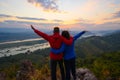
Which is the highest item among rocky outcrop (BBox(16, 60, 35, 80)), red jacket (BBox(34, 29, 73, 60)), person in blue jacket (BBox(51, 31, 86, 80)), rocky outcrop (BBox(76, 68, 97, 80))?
red jacket (BBox(34, 29, 73, 60))

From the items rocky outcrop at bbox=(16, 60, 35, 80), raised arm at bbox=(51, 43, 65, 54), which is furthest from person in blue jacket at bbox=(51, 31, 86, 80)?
rocky outcrop at bbox=(16, 60, 35, 80)

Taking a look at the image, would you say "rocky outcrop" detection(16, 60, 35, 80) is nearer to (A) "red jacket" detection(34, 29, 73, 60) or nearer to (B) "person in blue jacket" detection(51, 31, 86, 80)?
(B) "person in blue jacket" detection(51, 31, 86, 80)

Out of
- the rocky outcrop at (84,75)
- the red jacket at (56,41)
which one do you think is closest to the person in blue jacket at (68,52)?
the red jacket at (56,41)

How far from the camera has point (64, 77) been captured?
7.95m

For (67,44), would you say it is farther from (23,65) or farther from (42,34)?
(23,65)

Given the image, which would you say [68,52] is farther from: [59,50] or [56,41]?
[56,41]

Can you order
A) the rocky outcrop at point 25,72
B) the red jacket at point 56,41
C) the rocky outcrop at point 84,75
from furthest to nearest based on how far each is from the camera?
the rocky outcrop at point 25,72, the rocky outcrop at point 84,75, the red jacket at point 56,41

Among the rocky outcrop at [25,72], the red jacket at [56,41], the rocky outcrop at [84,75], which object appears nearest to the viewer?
the red jacket at [56,41]

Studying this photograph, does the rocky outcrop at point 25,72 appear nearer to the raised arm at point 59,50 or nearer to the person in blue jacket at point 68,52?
the person in blue jacket at point 68,52

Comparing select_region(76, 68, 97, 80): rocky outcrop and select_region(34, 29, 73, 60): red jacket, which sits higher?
select_region(34, 29, 73, 60): red jacket

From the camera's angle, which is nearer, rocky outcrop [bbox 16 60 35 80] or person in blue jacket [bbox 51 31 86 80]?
person in blue jacket [bbox 51 31 86 80]

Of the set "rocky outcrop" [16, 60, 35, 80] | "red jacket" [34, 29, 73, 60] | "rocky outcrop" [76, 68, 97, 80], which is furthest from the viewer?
"rocky outcrop" [16, 60, 35, 80]

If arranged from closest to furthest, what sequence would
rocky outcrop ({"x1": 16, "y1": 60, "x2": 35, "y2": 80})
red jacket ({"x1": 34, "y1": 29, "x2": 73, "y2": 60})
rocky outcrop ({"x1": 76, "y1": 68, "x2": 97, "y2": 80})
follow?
red jacket ({"x1": 34, "y1": 29, "x2": 73, "y2": 60})
rocky outcrop ({"x1": 76, "y1": 68, "x2": 97, "y2": 80})
rocky outcrop ({"x1": 16, "y1": 60, "x2": 35, "y2": 80})

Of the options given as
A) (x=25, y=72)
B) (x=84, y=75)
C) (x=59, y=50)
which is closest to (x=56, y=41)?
(x=59, y=50)
